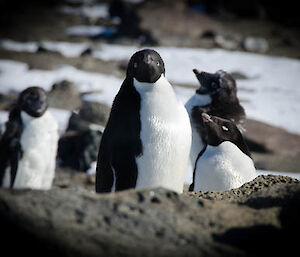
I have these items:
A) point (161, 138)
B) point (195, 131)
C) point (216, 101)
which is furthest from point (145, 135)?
point (216, 101)

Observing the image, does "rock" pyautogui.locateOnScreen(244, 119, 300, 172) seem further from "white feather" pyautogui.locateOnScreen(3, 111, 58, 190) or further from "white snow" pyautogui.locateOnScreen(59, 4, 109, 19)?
"white snow" pyautogui.locateOnScreen(59, 4, 109, 19)

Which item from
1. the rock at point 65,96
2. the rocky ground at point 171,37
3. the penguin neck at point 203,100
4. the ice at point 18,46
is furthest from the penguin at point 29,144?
the ice at point 18,46

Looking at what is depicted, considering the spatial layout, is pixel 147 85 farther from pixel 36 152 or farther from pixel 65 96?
pixel 65 96

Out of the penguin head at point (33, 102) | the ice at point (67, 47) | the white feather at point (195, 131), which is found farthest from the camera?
the ice at point (67, 47)

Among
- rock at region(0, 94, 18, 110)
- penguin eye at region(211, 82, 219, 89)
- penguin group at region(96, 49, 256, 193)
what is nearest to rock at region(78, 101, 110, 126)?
rock at region(0, 94, 18, 110)

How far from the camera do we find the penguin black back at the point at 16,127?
485 cm

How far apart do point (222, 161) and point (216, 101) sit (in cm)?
147

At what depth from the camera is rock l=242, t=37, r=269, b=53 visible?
1491 centimetres

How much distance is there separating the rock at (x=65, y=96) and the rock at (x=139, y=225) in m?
7.06

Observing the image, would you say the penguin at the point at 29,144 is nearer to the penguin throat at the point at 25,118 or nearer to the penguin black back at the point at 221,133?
the penguin throat at the point at 25,118

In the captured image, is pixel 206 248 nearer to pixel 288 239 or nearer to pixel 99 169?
pixel 288 239

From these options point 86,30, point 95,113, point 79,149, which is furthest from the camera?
point 86,30

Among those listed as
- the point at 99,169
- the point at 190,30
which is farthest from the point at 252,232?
the point at 190,30

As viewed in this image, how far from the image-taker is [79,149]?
705 cm
